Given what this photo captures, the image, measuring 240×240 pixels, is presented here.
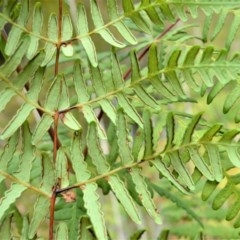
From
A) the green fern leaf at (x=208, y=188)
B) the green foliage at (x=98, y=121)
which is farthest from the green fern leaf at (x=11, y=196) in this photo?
the green fern leaf at (x=208, y=188)

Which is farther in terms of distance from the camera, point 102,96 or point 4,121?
point 4,121

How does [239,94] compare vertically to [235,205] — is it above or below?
above

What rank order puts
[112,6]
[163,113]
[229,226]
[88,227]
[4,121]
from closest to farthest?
[88,227]
[112,6]
[163,113]
[229,226]
[4,121]

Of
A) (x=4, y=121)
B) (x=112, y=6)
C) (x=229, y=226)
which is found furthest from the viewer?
(x=4, y=121)

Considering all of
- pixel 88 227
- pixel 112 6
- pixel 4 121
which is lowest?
pixel 88 227

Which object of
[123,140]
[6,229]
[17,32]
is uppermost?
[17,32]

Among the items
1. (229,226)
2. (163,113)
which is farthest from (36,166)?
(229,226)

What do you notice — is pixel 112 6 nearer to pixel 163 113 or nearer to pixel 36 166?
pixel 163 113

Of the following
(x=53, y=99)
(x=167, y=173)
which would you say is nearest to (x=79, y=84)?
(x=53, y=99)

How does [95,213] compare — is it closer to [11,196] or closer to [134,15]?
[11,196]

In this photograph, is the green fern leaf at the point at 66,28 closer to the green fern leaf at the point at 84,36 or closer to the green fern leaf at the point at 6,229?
the green fern leaf at the point at 84,36

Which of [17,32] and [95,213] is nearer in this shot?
[95,213]
